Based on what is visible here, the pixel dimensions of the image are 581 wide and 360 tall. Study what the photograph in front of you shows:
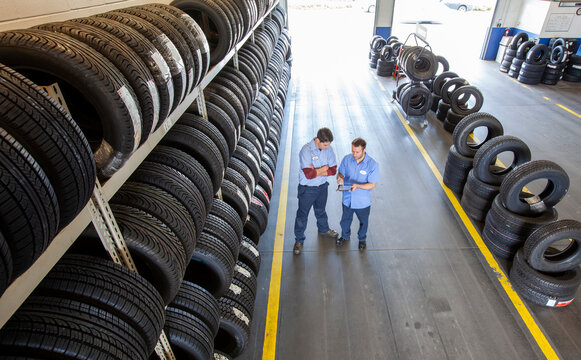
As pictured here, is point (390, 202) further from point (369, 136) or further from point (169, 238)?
point (169, 238)

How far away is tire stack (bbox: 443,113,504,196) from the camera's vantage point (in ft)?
19.9

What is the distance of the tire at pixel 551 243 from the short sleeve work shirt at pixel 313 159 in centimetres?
277

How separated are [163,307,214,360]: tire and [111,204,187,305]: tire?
48 centimetres

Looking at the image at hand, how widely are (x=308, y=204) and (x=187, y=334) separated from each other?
9.41 feet

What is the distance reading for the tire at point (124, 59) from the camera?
60.8 inches

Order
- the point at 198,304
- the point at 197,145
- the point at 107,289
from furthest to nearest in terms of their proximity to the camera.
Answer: the point at 197,145
the point at 198,304
the point at 107,289

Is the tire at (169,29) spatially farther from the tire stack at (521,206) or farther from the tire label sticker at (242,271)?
the tire stack at (521,206)

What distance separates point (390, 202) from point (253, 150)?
10.1 ft

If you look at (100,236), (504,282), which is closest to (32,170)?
(100,236)

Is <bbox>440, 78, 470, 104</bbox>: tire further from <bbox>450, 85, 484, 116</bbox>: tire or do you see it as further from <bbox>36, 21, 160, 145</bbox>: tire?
<bbox>36, 21, 160, 145</bbox>: tire

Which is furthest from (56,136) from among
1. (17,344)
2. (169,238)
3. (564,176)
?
(564,176)

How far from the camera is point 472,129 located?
6.09 metres

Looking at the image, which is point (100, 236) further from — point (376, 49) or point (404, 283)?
point (376, 49)

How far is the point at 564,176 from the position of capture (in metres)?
4.49
